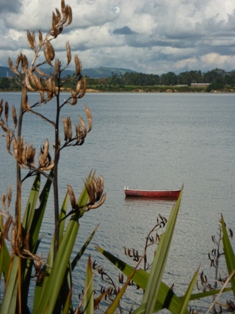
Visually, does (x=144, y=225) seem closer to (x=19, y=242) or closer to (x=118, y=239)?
(x=118, y=239)

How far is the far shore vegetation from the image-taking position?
588 feet

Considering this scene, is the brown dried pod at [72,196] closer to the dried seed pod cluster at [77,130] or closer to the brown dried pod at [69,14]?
the dried seed pod cluster at [77,130]

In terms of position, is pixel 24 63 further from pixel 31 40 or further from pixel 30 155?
pixel 30 155

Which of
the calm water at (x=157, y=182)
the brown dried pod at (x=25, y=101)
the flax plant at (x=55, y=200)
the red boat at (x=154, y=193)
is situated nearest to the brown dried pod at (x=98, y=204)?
the flax plant at (x=55, y=200)

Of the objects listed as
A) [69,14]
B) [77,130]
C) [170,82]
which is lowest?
[170,82]

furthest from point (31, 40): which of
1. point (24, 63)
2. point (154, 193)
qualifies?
point (154, 193)

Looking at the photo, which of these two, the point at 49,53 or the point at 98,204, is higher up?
the point at 49,53

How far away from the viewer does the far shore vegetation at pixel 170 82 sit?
179250 millimetres

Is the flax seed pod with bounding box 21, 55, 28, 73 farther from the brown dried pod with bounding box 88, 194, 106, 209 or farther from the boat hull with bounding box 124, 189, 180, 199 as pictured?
the boat hull with bounding box 124, 189, 180, 199

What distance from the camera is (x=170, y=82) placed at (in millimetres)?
188500

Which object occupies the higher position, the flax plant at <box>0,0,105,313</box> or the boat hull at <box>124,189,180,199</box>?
the flax plant at <box>0,0,105,313</box>

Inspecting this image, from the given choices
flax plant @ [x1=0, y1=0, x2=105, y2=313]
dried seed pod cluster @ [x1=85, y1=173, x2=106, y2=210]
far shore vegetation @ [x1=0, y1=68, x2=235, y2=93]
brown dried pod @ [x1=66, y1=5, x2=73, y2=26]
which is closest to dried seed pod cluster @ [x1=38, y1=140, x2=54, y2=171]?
flax plant @ [x1=0, y1=0, x2=105, y2=313]

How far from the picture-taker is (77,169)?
32.6 m

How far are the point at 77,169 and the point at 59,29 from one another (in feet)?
99.9
